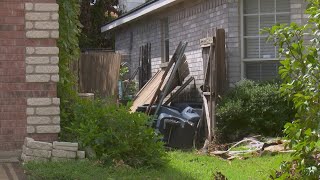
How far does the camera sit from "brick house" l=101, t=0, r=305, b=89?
44.3 feet

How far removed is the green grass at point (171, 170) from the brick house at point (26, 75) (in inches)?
38.7

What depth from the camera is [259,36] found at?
13.6 m

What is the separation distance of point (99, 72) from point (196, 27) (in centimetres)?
284

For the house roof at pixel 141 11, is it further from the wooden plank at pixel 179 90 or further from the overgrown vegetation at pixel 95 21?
the overgrown vegetation at pixel 95 21

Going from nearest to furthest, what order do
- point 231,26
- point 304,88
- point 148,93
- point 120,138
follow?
point 304,88 < point 120,138 < point 231,26 < point 148,93

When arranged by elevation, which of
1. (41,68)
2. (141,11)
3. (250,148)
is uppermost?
(141,11)

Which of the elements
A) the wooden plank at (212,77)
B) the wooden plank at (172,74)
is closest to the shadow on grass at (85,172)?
the wooden plank at (212,77)

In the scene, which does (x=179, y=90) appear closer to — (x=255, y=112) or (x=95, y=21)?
(x=255, y=112)

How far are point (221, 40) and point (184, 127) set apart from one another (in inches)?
82.0

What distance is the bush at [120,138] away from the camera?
8352mm

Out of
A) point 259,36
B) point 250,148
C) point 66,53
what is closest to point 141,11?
point 259,36

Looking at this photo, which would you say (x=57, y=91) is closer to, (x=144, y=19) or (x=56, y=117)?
(x=56, y=117)

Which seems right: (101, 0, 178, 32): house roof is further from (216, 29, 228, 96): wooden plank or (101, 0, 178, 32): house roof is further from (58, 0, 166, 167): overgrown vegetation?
(58, 0, 166, 167): overgrown vegetation

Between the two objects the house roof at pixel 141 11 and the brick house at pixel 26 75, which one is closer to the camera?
the brick house at pixel 26 75
